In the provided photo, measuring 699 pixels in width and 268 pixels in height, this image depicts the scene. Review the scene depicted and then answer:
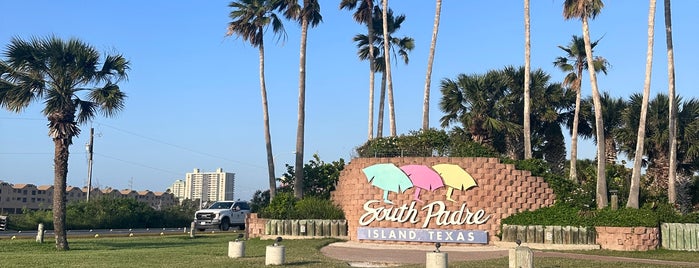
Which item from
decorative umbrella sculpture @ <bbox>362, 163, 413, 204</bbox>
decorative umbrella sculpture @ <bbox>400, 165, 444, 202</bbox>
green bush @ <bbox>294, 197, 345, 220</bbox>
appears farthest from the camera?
green bush @ <bbox>294, 197, 345, 220</bbox>

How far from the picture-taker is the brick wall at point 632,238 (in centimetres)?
2272

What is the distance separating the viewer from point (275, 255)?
17.1m

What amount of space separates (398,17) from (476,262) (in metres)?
25.9

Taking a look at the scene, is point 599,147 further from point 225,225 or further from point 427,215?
point 225,225

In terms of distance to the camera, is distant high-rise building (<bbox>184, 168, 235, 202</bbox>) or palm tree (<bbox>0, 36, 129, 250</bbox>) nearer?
palm tree (<bbox>0, 36, 129, 250</bbox>)

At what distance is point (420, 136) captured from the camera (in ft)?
94.8

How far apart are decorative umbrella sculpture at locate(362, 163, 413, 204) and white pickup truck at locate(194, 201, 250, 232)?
13.1 meters

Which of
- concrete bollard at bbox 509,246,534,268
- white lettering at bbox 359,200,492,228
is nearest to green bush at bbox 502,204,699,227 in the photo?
white lettering at bbox 359,200,492,228

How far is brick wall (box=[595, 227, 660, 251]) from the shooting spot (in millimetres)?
22719

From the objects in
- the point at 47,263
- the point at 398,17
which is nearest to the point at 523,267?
the point at 47,263

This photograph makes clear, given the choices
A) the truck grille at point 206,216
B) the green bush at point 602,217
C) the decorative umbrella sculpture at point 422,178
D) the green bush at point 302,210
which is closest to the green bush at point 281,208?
the green bush at point 302,210

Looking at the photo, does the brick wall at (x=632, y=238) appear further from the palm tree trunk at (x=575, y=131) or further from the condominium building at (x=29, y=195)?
the condominium building at (x=29, y=195)

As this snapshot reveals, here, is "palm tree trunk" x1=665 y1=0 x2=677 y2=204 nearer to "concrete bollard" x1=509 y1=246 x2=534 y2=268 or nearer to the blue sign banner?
the blue sign banner

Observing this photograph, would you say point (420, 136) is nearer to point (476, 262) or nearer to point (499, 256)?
point (499, 256)
